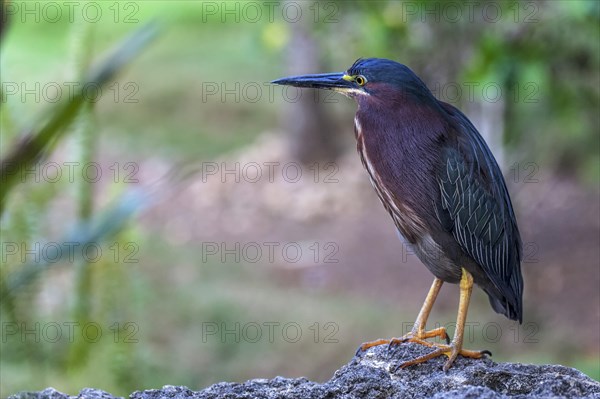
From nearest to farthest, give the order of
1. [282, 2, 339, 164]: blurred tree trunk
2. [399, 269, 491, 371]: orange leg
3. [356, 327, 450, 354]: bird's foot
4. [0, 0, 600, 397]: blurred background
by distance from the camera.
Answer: [399, 269, 491, 371]: orange leg → [356, 327, 450, 354]: bird's foot → [0, 0, 600, 397]: blurred background → [282, 2, 339, 164]: blurred tree trunk

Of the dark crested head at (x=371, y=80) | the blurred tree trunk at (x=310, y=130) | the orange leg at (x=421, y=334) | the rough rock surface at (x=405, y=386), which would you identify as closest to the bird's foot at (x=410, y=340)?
the orange leg at (x=421, y=334)

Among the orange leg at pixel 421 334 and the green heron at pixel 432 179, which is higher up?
the green heron at pixel 432 179

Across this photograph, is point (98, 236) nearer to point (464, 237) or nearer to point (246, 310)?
point (464, 237)

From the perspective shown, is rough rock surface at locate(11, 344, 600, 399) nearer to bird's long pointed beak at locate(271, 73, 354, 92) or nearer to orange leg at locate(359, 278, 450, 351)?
orange leg at locate(359, 278, 450, 351)

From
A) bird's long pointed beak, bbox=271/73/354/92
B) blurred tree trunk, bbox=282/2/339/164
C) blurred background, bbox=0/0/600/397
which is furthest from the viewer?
blurred tree trunk, bbox=282/2/339/164

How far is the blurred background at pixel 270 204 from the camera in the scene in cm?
566

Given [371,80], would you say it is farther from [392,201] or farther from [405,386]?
[405,386]

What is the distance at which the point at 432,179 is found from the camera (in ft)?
Answer: 10.2

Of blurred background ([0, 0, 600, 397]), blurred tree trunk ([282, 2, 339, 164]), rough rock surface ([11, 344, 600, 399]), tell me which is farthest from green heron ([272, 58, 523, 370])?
blurred tree trunk ([282, 2, 339, 164])

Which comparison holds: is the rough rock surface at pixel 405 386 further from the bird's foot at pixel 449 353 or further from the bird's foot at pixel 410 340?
the bird's foot at pixel 410 340

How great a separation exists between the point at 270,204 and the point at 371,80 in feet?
24.9

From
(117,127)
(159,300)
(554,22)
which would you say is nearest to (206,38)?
(117,127)

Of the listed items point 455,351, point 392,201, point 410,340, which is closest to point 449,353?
point 455,351

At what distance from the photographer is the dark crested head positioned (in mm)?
3092
